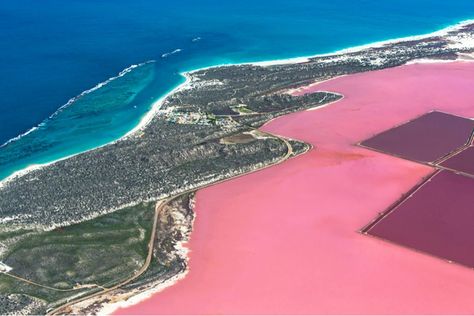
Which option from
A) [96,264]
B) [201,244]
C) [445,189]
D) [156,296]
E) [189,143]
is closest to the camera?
[156,296]

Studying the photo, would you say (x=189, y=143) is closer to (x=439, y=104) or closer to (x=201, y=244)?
(x=201, y=244)

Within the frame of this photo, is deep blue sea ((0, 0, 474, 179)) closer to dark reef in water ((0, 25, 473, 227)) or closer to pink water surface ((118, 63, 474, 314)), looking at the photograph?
dark reef in water ((0, 25, 473, 227))

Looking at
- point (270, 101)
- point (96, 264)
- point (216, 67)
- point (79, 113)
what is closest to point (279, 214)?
point (96, 264)

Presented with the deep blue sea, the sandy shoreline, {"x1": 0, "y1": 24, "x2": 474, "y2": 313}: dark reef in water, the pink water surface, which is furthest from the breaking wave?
the pink water surface

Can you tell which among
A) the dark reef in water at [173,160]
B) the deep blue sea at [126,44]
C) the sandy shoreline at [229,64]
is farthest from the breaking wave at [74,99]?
the dark reef in water at [173,160]

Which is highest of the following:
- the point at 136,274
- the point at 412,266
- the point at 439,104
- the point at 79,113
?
the point at 79,113
